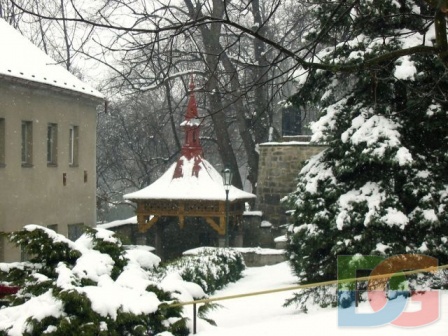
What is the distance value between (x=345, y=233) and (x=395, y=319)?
4.41 metres

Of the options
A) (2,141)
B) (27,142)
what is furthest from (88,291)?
(27,142)

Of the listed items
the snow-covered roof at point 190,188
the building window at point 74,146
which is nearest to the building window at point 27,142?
the building window at point 74,146

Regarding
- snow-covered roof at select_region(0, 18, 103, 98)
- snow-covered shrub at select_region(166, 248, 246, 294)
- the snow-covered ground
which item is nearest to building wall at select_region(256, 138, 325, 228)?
snow-covered shrub at select_region(166, 248, 246, 294)

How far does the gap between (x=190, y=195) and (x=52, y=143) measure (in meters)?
7.28

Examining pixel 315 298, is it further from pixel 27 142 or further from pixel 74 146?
pixel 74 146

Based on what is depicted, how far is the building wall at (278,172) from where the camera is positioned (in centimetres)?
3541

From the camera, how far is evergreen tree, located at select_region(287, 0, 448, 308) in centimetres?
1403

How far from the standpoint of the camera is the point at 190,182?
108 feet

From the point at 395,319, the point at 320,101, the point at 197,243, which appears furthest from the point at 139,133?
the point at 395,319

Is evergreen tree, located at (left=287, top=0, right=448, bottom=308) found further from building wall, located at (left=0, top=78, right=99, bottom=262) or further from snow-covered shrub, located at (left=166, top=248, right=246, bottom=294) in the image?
building wall, located at (left=0, top=78, right=99, bottom=262)

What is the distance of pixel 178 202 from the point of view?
106 feet

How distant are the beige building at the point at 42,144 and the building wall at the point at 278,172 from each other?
8782 millimetres

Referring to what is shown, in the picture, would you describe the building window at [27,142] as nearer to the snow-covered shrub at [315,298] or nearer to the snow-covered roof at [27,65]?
the snow-covered roof at [27,65]

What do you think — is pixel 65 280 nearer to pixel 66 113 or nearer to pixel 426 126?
pixel 426 126
